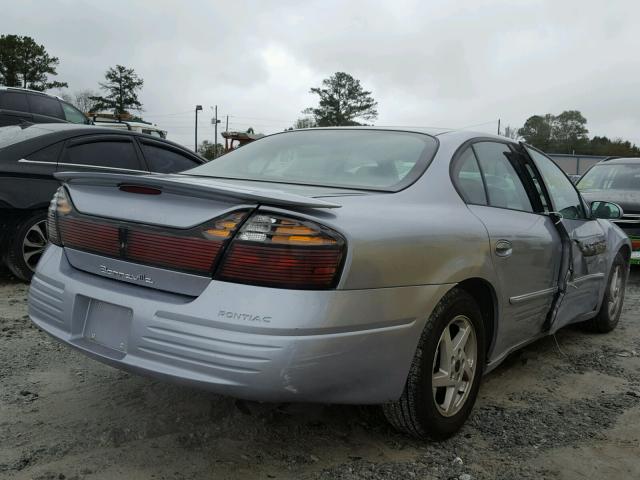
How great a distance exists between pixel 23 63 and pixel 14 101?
4783 cm

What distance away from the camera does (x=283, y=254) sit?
80.2 inches

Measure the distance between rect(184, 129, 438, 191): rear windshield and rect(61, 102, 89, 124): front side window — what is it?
8.85 metres

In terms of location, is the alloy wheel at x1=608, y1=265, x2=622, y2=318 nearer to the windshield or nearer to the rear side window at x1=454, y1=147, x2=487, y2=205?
the rear side window at x1=454, y1=147, x2=487, y2=205

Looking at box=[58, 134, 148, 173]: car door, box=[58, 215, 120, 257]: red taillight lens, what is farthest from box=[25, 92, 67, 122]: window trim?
box=[58, 215, 120, 257]: red taillight lens

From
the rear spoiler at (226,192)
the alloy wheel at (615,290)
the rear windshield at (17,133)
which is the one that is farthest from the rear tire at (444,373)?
the rear windshield at (17,133)

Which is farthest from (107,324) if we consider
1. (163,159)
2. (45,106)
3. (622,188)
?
(45,106)

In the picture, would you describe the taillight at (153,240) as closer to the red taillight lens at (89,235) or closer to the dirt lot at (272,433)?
the red taillight lens at (89,235)

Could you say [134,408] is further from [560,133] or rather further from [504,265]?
[560,133]

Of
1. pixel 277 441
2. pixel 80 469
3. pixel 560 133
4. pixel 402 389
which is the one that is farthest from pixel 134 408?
pixel 560 133

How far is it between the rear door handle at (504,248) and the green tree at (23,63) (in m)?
55.3

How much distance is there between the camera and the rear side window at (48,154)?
17.0 feet

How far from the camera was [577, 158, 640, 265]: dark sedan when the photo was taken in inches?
279

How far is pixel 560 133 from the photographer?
7681 centimetres

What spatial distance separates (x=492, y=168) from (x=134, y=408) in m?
2.29
